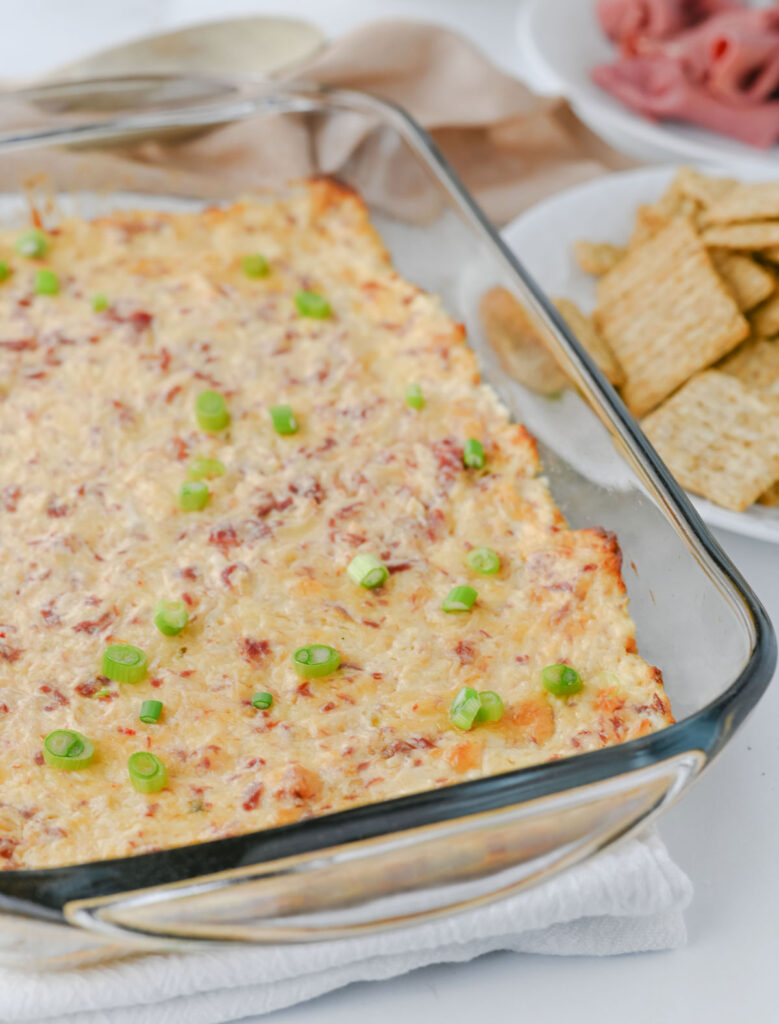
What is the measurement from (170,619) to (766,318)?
52.9 inches

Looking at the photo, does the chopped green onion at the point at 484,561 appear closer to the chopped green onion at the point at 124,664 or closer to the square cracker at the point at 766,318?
the chopped green onion at the point at 124,664

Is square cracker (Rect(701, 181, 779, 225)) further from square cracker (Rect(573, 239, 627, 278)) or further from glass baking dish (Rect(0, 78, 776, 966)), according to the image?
glass baking dish (Rect(0, 78, 776, 966))

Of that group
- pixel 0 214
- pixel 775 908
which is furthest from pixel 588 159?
pixel 775 908

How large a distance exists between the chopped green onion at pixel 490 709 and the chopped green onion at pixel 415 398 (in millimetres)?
696

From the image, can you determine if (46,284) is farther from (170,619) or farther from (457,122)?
(457,122)

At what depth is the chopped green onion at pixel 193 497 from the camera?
1.93 m

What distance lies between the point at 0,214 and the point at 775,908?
2086 millimetres

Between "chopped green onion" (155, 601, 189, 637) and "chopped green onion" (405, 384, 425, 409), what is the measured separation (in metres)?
0.64

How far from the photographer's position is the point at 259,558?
1854 millimetres

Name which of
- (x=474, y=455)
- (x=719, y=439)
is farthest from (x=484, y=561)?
(x=719, y=439)

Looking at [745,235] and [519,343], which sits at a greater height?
[745,235]

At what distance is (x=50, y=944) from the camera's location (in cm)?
131

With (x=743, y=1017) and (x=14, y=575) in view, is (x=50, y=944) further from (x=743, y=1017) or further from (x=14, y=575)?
(x=743, y=1017)

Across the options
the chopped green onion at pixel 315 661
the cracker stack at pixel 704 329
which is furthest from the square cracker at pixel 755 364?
the chopped green onion at pixel 315 661
